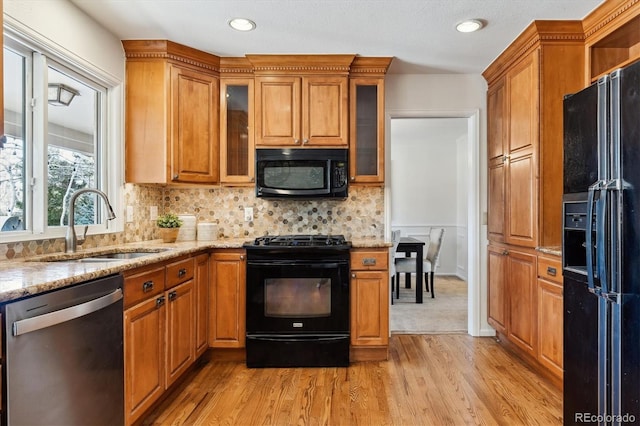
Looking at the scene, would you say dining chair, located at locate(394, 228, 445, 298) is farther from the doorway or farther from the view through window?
the view through window

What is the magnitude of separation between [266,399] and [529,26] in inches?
120

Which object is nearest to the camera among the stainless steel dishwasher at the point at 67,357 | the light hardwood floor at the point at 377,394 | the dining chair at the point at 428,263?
the stainless steel dishwasher at the point at 67,357

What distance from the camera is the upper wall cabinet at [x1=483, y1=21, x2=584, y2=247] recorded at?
2.57 metres

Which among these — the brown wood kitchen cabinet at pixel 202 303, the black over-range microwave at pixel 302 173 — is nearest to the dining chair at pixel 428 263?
the black over-range microwave at pixel 302 173

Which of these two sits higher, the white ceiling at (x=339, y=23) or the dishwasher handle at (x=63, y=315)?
the white ceiling at (x=339, y=23)

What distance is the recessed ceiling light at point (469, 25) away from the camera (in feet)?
8.31

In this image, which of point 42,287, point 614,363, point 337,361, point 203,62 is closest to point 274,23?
point 203,62

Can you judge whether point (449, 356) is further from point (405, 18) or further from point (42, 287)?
point (42, 287)

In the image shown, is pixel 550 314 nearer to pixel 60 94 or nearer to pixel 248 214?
pixel 248 214

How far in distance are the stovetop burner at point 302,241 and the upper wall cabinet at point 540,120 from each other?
132cm

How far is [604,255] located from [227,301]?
2353mm

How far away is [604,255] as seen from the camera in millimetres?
1540

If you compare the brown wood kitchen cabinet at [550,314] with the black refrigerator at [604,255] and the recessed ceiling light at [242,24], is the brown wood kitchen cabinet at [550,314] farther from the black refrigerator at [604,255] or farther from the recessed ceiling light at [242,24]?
the recessed ceiling light at [242,24]

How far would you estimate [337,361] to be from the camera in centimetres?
280
